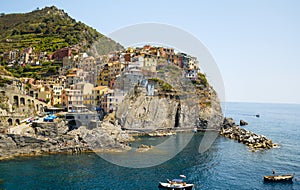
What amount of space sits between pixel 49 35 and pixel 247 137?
82.1 m

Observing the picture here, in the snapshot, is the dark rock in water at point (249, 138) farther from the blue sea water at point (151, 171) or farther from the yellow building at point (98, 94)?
the yellow building at point (98, 94)

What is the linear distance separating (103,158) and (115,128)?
47.5ft

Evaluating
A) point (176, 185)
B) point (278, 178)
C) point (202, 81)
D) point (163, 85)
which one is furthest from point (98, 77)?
point (278, 178)

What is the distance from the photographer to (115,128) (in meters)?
54.0

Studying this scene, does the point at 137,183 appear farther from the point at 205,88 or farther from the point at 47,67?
the point at 47,67

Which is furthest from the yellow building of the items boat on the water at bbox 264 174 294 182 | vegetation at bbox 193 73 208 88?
boat on the water at bbox 264 174 294 182

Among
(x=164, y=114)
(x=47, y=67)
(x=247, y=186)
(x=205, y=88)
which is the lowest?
(x=247, y=186)

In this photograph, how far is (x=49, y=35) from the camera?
104438 millimetres

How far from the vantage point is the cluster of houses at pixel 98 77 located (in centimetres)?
6072

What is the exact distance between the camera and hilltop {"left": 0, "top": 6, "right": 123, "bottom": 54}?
9556 centimetres

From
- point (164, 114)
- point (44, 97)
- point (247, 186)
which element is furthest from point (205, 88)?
point (247, 186)

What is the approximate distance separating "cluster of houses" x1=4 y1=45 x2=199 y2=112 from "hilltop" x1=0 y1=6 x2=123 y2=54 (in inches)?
467

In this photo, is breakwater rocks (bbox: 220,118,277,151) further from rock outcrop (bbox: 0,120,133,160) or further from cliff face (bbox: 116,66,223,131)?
rock outcrop (bbox: 0,120,133,160)

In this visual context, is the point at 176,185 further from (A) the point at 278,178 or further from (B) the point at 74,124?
(B) the point at 74,124
